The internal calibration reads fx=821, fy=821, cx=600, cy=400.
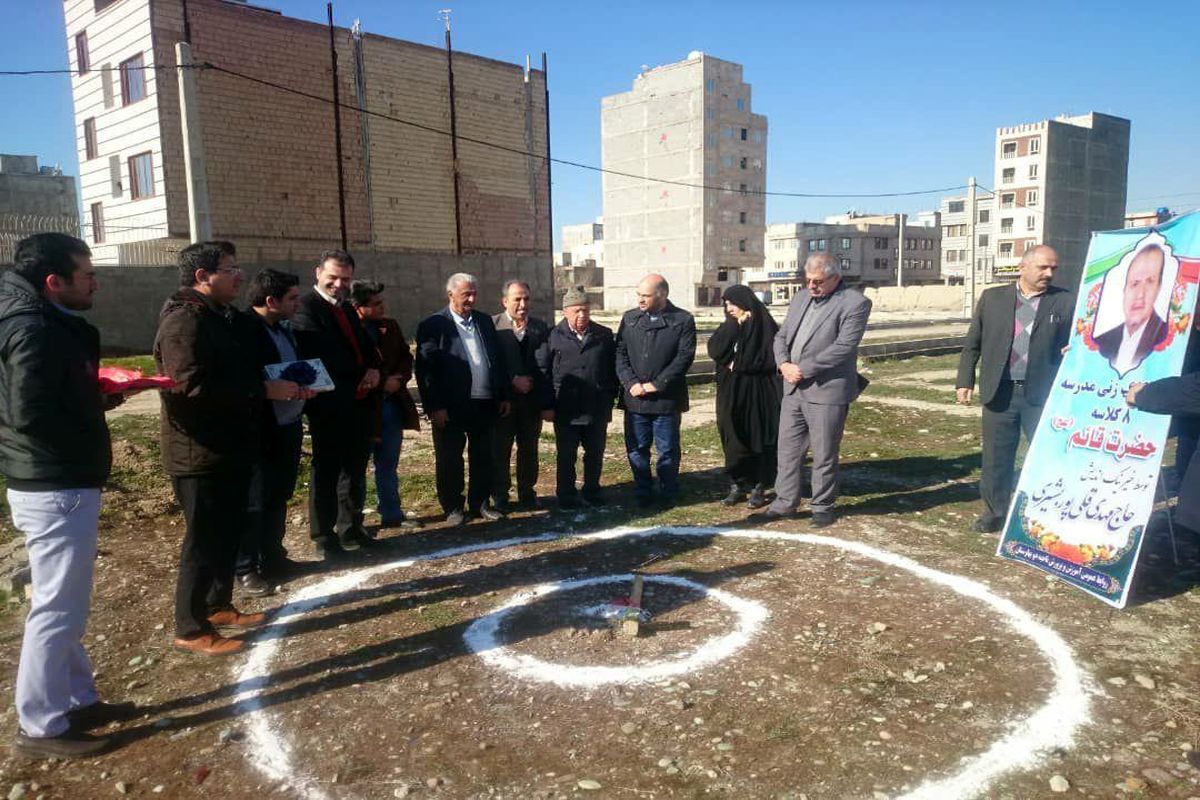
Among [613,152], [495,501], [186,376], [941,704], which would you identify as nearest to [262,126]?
[495,501]

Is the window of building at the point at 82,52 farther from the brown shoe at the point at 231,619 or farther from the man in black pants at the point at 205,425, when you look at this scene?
the brown shoe at the point at 231,619

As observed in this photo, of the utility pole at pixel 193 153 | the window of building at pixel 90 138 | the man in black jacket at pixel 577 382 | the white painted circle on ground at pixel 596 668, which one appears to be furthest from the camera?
the window of building at pixel 90 138

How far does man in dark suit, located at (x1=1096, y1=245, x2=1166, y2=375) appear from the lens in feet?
15.9

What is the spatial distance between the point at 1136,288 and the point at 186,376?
5.38 metres

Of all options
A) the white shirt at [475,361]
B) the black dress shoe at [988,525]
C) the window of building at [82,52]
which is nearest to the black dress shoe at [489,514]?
the white shirt at [475,361]

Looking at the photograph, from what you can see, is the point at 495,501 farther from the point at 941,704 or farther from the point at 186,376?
the point at 941,704

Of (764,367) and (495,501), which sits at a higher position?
(764,367)

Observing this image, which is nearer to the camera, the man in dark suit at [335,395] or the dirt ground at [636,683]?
the dirt ground at [636,683]

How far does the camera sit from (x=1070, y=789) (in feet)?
9.66

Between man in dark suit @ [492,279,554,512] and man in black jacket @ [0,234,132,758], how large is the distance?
137 inches

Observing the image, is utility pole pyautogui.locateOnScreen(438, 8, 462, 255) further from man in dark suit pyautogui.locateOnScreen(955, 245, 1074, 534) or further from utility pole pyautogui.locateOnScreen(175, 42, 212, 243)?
man in dark suit pyautogui.locateOnScreen(955, 245, 1074, 534)

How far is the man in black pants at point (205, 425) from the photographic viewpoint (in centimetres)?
399

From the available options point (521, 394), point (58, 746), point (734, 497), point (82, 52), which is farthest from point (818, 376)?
point (82, 52)

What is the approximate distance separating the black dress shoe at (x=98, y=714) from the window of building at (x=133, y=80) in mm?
25060
